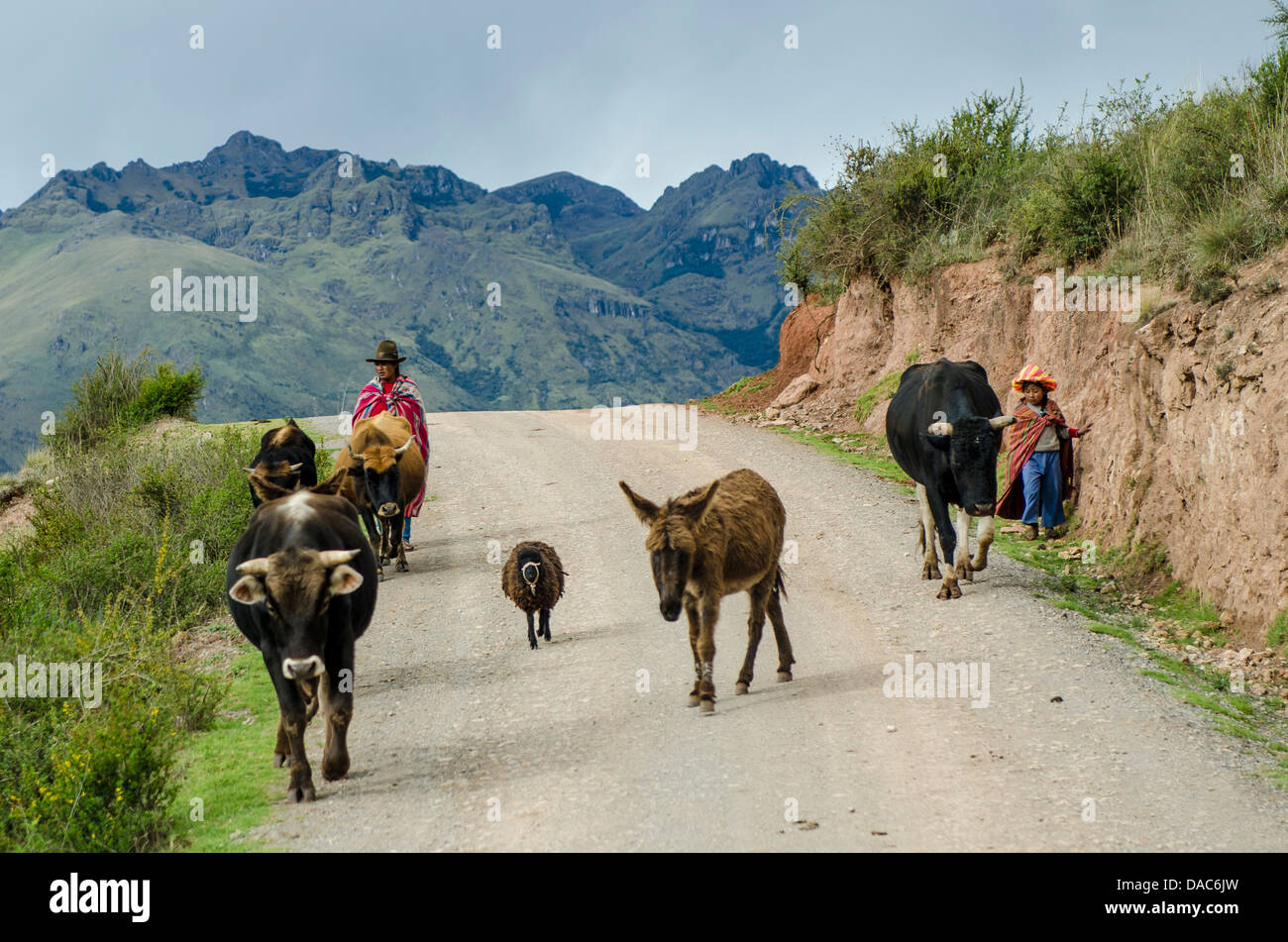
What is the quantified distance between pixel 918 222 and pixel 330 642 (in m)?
18.9

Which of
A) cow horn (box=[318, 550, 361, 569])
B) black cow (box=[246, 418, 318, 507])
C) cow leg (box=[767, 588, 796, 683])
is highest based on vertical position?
black cow (box=[246, 418, 318, 507])

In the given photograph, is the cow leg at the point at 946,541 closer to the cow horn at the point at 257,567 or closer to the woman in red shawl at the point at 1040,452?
the woman in red shawl at the point at 1040,452

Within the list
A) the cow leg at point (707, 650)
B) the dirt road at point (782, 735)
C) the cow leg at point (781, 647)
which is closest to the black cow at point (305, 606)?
the dirt road at point (782, 735)

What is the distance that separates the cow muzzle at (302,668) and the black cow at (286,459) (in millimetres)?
4773

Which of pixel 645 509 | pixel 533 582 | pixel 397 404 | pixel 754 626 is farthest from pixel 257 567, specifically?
pixel 397 404

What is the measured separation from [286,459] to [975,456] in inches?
299

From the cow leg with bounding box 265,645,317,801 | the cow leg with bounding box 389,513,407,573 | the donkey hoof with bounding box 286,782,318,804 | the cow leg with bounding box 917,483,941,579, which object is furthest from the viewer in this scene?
the cow leg with bounding box 389,513,407,573

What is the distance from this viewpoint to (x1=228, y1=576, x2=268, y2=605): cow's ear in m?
6.00

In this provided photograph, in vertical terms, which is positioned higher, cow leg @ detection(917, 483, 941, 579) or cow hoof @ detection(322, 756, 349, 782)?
cow leg @ detection(917, 483, 941, 579)

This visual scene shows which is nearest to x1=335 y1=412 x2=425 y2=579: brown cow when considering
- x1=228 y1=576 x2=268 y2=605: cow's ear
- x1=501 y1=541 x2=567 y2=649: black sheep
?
x1=501 y1=541 x2=567 y2=649: black sheep

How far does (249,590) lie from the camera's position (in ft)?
19.9

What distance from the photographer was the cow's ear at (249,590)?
6.00 meters

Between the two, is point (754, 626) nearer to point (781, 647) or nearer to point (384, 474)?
point (781, 647)

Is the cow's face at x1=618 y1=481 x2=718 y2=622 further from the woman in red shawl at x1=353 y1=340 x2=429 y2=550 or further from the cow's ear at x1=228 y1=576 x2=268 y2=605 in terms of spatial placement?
the woman in red shawl at x1=353 y1=340 x2=429 y2=550
